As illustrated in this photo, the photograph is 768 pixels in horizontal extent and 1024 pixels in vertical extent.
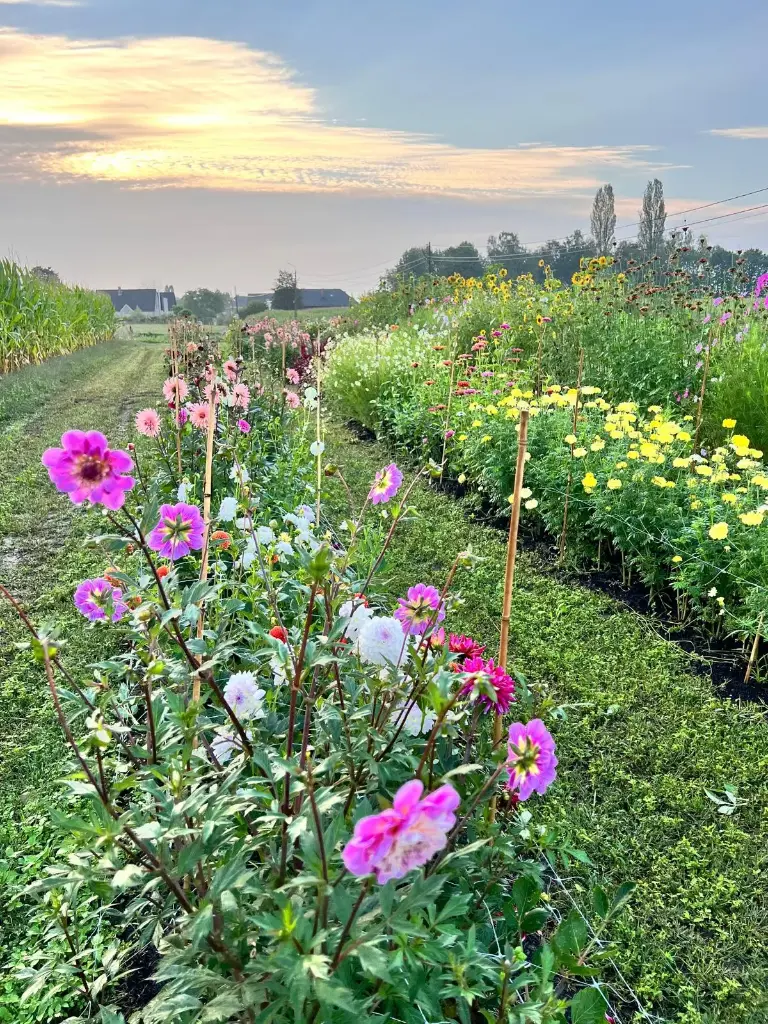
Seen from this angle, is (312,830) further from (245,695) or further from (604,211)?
(604,211)

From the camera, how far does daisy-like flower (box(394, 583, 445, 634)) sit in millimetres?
1533

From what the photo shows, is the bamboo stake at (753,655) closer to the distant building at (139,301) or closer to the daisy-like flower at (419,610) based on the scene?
the daisy-like flower at (419,610)

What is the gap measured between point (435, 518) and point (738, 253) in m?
5.50

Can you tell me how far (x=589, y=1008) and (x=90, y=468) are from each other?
1367mm

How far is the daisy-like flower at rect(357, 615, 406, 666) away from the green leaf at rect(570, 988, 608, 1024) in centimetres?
73

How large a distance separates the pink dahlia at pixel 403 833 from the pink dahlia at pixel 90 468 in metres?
0.67

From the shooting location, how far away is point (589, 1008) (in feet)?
4.89

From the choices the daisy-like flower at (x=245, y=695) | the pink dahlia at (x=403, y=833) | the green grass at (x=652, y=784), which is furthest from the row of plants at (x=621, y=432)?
the pink dahlia at (x=403, y=833)

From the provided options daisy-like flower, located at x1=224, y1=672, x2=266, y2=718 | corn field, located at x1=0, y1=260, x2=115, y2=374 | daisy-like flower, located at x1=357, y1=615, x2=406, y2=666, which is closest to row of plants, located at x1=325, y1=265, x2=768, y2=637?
daisy-like flower, located at x1=357, y1=615, x2=406, y2=666

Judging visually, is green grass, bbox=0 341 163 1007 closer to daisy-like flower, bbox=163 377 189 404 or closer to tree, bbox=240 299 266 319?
daisy-like flower, bbox=163 377 189 404

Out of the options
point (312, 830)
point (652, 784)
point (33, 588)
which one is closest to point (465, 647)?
point (312, 830)

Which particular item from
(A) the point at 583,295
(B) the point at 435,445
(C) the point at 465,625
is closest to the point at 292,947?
(C) the point at 465,625

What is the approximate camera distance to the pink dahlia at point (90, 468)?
124 centimetres

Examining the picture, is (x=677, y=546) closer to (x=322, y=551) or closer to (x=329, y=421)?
(x=322, y=551)
